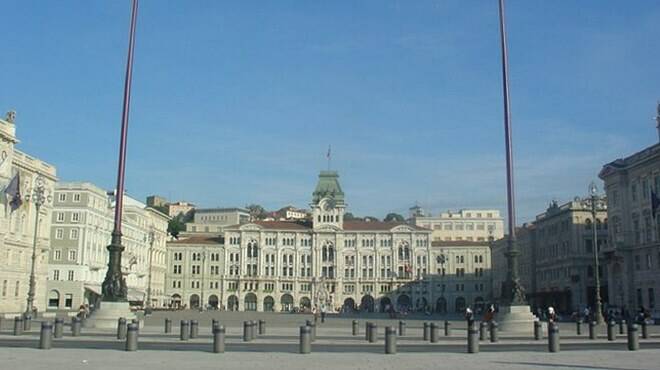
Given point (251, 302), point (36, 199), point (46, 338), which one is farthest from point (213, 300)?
point (46, 338)

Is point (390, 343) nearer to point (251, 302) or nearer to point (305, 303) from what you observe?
point (305, 303)

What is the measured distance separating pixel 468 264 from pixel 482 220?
3937 centimetres

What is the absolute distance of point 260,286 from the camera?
477 feet

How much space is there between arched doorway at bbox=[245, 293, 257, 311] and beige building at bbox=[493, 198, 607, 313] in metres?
54.0

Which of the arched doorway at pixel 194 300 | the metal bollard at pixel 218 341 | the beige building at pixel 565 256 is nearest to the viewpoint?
the metal bollard at pixel 218 341

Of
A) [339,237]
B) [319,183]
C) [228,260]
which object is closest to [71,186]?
[228,260]

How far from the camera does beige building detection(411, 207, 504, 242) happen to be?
608 feet

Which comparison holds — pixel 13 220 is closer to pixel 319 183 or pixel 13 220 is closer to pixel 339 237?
pixel 339 237

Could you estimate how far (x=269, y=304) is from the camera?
146m

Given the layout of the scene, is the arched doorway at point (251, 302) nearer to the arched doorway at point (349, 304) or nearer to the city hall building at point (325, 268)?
the city hall building at point (325, 268)

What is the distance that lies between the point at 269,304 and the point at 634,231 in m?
82.4

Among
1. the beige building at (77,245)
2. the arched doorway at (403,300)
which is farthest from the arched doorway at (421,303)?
the beige building at (77,245)

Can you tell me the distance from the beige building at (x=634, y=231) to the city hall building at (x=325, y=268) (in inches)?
2480

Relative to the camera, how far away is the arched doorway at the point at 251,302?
14450 centimetres
